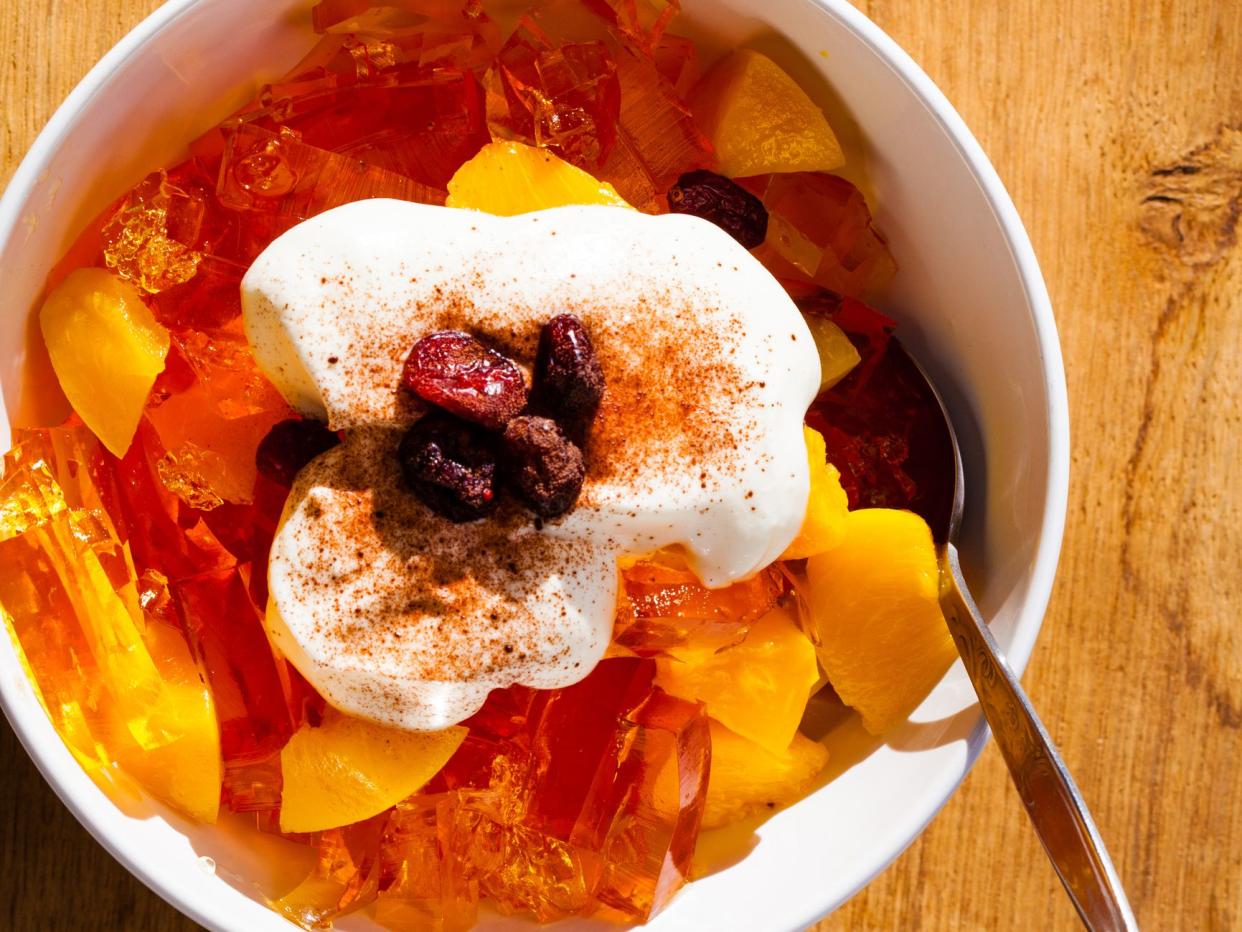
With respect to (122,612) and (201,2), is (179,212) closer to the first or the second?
(201,2)

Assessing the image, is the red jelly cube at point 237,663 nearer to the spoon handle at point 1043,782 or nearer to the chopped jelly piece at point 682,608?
the chopped jelly piece at point 682,608

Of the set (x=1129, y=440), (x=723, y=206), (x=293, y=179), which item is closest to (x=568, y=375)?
(x=723, y=206)

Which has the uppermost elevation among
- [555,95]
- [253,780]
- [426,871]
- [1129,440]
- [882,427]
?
[555,95]

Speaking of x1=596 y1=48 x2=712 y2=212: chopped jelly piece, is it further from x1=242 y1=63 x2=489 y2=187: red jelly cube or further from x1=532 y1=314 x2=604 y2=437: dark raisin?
x1=532 y1=314 x2=604 y2=437: dark raisin

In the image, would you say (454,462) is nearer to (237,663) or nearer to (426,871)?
(237,663)

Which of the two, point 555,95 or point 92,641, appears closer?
point 92,641

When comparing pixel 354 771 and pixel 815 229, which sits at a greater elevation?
pixel 815 229

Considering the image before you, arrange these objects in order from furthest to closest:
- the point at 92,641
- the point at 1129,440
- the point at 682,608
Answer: the point at 1129,440 < the point at 682,608 < the point at 92,641
